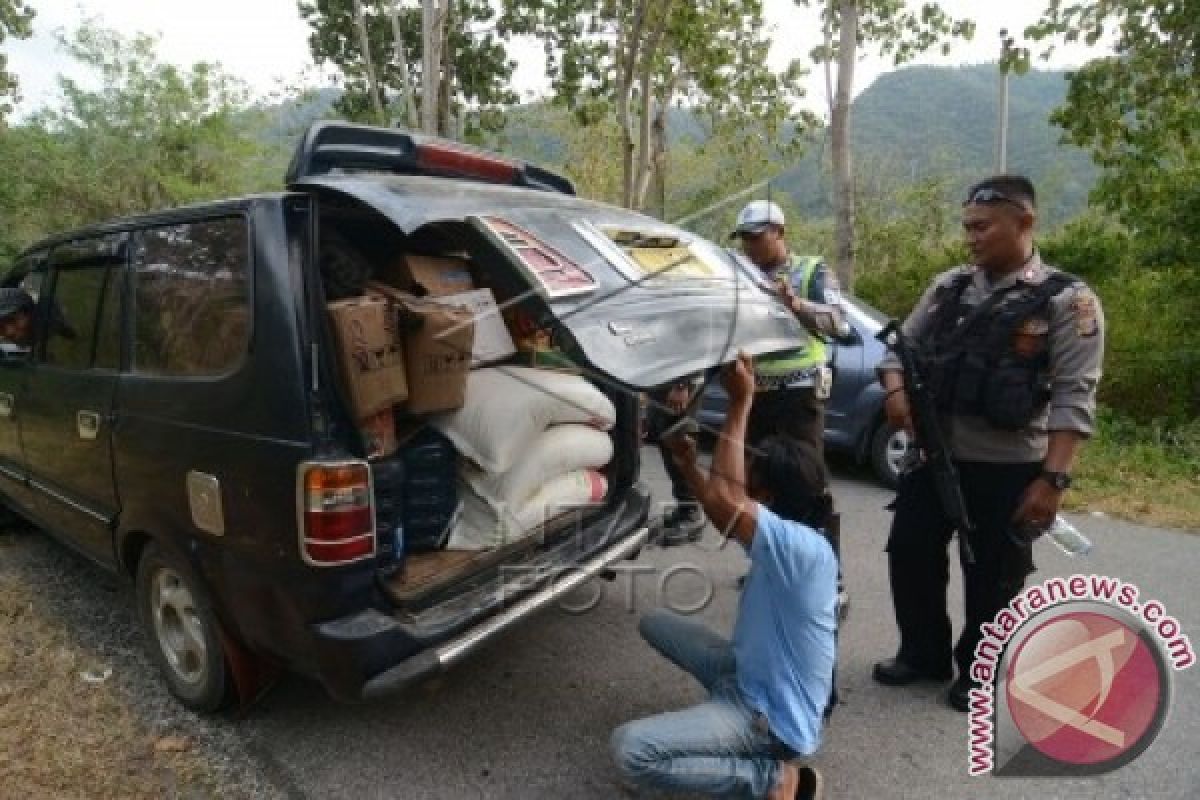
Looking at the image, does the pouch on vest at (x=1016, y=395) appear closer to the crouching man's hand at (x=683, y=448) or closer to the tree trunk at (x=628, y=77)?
the crouching man's hand at (x=683, y=448)

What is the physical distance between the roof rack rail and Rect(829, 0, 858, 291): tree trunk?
21.7 ft

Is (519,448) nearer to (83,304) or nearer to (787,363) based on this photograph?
(787,363)

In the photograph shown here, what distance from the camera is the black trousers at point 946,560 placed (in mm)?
2600

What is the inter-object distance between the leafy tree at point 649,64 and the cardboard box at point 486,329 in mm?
7683

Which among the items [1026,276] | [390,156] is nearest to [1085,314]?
[1026,276]

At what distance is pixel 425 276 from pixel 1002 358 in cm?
204

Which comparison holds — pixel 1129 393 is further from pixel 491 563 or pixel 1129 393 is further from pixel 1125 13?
pixel 491 563

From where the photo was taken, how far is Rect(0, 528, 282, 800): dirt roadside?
2285 millimetres

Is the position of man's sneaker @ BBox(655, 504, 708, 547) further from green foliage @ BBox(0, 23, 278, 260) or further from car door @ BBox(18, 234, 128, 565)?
green foliage @ BBox(0, 23, 278, 260)

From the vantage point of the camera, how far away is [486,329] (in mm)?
2990

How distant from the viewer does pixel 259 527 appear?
2145 millimetres

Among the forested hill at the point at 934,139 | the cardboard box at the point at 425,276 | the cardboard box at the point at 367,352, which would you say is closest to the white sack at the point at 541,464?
the cardboard box at the point at 367,352

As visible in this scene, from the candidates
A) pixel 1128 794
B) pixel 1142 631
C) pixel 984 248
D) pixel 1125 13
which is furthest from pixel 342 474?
pixel 1125 13

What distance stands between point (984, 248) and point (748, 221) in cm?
96
